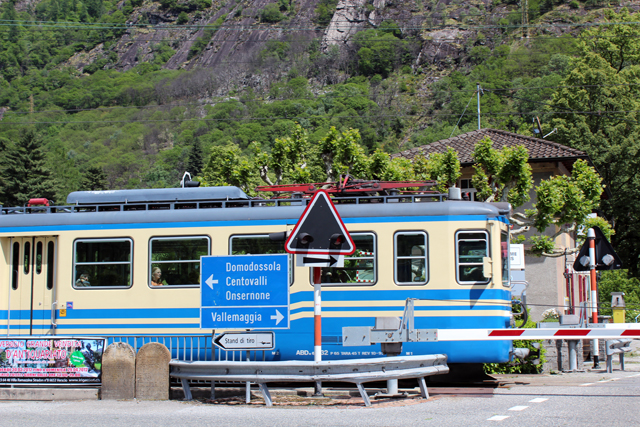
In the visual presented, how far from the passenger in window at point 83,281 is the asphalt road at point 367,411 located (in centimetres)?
268

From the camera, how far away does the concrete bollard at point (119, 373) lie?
10.0 metres

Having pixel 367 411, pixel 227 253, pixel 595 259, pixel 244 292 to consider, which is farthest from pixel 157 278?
pixel 595 259

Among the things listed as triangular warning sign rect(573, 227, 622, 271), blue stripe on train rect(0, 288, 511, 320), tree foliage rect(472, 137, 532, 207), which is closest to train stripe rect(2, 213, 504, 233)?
blue stripe on train rect(0, 288, 511, 320)

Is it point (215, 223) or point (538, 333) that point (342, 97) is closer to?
point (215, 223)

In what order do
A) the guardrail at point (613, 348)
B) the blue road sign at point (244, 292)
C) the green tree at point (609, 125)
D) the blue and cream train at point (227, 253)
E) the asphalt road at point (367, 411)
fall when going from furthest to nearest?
the green tree at point (609, 125) → the guardrail at point (613, 348) → the blue and cream train at point (227, 253) → the blue road sign at point (244, 292) → the asphalt road at point (367, 411)

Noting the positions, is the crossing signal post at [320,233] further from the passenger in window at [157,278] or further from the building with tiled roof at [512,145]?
the building with tiled roof at [512,145]

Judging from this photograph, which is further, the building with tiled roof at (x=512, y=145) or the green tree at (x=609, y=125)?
the green tree at (x=609, y=125)

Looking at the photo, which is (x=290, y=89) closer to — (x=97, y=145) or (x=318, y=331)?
(x=97, y=145)


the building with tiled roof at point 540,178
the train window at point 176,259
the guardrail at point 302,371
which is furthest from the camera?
the building with tiled roof at point 540,178

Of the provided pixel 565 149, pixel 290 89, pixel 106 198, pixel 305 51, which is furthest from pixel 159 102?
pixel 106 198

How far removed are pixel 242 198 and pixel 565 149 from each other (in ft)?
78.8

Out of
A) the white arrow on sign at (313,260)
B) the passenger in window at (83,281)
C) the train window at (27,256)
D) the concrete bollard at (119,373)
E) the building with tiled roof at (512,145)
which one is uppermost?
the building with tiled roof at (512,145)

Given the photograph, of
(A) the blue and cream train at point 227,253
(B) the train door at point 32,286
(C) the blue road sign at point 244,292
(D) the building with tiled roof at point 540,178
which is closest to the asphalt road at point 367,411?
(C) the blue road sign at point 244,292

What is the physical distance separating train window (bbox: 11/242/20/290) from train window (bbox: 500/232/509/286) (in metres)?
8.53
